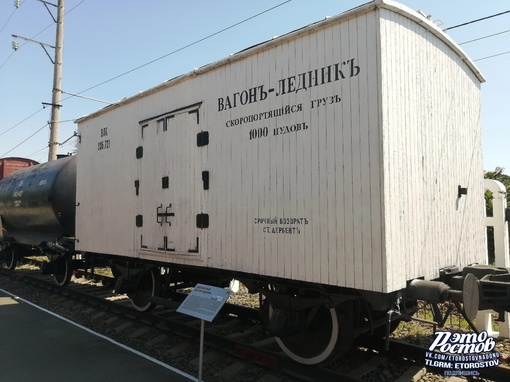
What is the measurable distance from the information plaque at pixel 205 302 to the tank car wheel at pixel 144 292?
301cm

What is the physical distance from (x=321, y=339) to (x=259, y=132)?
269 cm

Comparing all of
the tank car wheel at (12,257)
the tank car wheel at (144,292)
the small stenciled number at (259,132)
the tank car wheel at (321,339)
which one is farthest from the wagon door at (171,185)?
the tank car wheel at (12,257)

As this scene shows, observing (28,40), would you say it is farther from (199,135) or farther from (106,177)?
(199,135)

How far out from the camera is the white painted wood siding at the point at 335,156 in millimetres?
4031

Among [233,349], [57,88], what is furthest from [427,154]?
[57,88]

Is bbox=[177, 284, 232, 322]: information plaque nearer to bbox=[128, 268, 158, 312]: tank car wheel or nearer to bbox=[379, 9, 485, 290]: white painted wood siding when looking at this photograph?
bbox=[379, 9, 485, 290]: white painted wood siding

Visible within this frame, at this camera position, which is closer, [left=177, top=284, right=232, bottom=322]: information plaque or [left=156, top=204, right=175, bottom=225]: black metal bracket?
[left=177, top=284, right=232, bottom=322]: information plaque

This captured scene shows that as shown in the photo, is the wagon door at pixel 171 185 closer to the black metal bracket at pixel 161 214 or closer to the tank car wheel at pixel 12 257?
the black metal bracket at pixel 161 214

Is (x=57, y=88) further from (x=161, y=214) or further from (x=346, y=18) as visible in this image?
(x=346, y=18)

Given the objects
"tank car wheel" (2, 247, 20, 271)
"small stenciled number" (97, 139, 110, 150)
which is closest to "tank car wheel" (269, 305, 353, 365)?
"small stenciled number" (97, 139, 110, 150)

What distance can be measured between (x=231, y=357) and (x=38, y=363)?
2.58m

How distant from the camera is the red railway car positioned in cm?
1581

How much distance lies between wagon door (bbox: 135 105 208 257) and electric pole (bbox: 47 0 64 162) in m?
12.4

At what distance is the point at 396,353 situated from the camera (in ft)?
16.8
